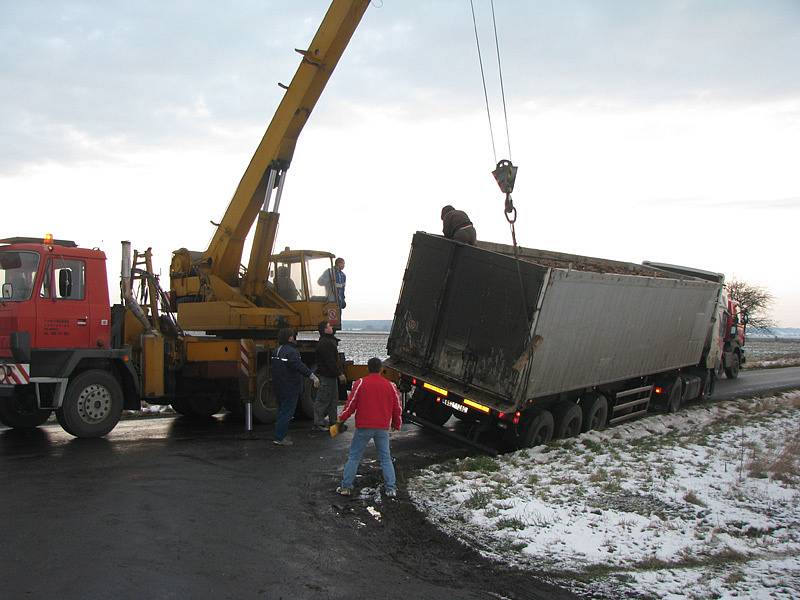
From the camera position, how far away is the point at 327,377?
40.8ft

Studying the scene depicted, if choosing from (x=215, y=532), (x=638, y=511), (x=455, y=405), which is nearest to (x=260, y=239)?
(x=455, y=405)

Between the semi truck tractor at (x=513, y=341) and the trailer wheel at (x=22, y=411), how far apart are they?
551 centimetres

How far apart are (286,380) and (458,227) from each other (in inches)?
138

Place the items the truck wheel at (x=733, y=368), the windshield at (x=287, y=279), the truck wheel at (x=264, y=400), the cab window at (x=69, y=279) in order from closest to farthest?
1. the cab window at (x=69, y=279)
2. the truck wheel at (x=264, y=400)
3. the windshield at (x=287, y=279)
4. the truck wheel at (x=733, y=368)

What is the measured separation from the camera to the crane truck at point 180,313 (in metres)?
10.6

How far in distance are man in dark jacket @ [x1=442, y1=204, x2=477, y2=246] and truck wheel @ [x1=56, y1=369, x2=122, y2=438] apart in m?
5.58

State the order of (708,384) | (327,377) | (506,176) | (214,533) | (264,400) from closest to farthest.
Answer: (214,533) < (506,176) < (327,377) < (264,400) < (708,384)

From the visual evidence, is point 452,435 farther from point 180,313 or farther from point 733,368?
point 733,368

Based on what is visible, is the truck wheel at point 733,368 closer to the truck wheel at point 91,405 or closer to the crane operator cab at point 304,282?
the crane operator cab at point 304,282

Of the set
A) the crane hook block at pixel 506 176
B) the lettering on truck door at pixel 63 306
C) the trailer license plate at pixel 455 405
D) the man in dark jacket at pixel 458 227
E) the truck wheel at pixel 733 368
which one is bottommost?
the truck wheel at pixel 733 368

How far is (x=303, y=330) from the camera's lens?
13922 mm

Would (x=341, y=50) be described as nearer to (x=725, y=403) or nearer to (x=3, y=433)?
(x=3, y=433)

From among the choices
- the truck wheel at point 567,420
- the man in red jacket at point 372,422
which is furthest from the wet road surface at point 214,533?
the truck wheel at point 567,420

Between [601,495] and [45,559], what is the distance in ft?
17.6
